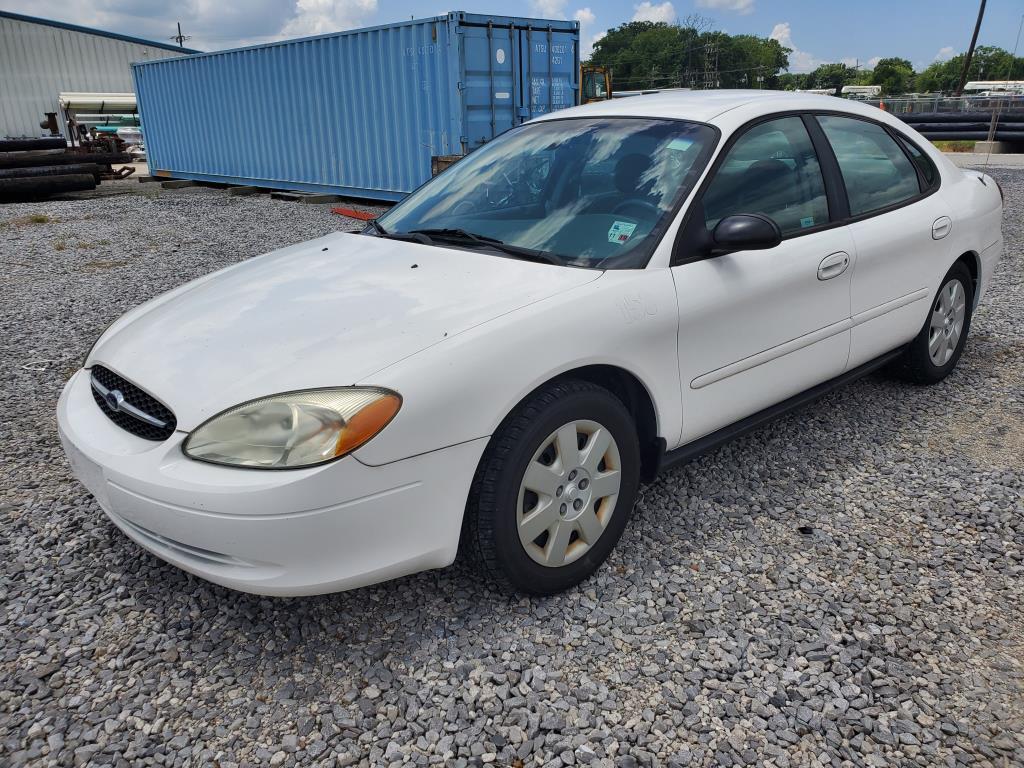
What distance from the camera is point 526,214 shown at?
9.99 ft

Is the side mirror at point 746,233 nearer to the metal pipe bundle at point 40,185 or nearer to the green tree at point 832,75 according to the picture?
the metal pipe bundle at point 40,185

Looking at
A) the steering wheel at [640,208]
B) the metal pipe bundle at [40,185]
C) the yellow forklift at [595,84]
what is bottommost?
the metal pipe bundle at [40,185]

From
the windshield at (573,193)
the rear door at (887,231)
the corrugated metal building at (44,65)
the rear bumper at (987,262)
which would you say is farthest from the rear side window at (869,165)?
the corrugated metal building at (44,65)

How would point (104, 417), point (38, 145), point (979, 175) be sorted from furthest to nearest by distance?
point (38, 145) → point (979, 175) → point (104, 417)

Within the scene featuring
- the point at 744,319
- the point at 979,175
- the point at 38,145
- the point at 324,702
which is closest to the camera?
the point at 324,702

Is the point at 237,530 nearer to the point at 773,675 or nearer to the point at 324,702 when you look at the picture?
the point at 324,702

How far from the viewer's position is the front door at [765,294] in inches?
110

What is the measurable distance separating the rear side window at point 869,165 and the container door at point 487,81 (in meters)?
7.90

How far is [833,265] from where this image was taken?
3.25 metres

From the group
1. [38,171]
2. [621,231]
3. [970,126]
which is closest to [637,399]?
[621,231]

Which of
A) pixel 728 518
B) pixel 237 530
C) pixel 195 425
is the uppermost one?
pixel 195 425

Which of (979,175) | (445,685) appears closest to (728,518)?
(445,685)

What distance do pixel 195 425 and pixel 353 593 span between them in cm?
85

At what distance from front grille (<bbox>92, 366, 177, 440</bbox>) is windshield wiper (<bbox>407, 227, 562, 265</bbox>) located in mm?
1259
